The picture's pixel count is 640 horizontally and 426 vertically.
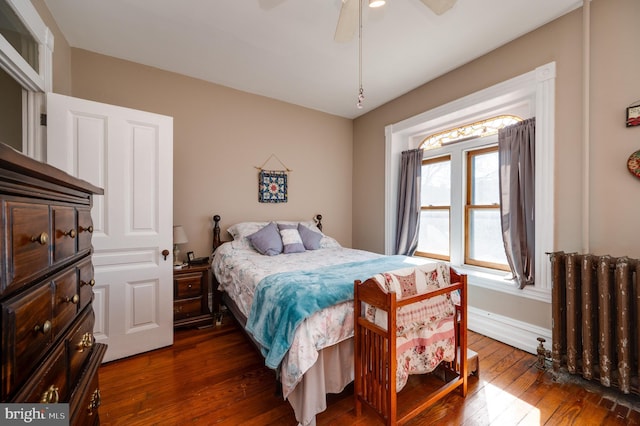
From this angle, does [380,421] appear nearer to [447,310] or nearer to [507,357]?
[447,310]

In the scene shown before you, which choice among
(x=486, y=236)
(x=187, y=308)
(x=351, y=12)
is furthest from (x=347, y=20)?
(x=187, y=308)

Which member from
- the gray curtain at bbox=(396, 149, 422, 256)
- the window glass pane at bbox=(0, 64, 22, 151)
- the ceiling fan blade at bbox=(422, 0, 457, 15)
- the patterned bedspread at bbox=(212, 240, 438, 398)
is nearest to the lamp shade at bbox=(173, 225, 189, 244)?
the patterned bedspread at bbox=(212, 240, 438, 398)

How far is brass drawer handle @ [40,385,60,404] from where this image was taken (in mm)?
692

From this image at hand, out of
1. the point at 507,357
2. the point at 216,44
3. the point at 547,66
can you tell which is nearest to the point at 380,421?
the point at 507,357

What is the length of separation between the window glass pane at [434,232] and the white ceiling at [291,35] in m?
1.68

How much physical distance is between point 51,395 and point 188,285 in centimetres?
202

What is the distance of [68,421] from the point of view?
776 mm

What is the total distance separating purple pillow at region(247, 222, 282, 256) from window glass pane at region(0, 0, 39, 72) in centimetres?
214

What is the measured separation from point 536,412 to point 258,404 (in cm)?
172

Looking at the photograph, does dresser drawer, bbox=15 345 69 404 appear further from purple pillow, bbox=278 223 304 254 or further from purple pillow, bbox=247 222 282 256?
purple pillow, bbox=278 223 304 254

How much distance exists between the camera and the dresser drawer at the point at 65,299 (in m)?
0.79

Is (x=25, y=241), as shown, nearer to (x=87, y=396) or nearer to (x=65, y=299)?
(x=65, y=299)

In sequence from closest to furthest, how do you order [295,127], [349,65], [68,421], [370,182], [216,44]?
[68,421] < [216,44] < [349,65] < [295,127] < [370,182]

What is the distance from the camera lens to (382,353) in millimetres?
1399
